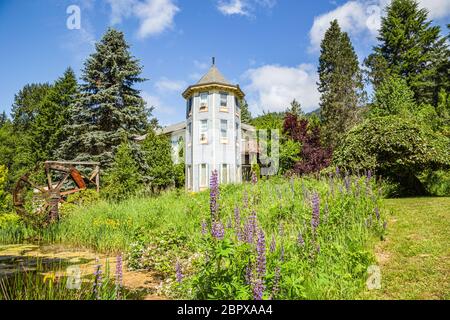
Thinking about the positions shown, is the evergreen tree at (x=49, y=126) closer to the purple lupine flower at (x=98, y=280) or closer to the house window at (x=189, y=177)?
the house window at (x=189, y=177)

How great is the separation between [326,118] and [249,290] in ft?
96.6

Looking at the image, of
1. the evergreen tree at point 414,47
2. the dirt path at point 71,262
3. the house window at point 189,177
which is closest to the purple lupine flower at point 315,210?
the dirt path at point 71,262

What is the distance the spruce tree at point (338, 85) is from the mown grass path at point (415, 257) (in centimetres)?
2097

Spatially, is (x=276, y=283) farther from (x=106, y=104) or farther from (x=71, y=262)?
(x=106, y=104)

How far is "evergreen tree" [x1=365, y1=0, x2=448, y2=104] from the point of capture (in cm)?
3269

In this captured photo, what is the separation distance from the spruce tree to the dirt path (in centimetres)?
2382

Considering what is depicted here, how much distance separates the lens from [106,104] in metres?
21.4

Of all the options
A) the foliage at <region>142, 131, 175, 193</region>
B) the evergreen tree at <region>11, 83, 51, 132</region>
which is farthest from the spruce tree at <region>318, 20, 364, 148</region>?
the evergreen tree at <region>11, 83, 51, 132</region>

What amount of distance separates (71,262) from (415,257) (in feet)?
20.2

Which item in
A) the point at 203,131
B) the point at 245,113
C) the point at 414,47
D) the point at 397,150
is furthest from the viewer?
the point at 245,113

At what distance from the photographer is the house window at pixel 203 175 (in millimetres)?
24266

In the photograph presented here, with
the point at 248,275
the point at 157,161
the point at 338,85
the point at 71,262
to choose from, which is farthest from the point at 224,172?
the point at 248,275

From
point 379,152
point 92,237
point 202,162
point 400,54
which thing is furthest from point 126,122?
point 400,54
